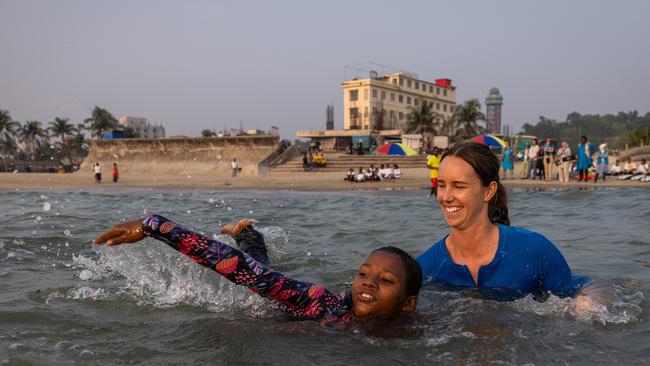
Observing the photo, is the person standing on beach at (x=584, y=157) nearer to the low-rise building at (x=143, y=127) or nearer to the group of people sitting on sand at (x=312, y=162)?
the group of people sitting on sand at (x=312, y=162)

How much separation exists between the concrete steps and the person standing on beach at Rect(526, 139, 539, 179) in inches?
496

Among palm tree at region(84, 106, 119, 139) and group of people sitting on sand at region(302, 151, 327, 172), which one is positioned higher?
palm tree at region(84, 106, 119, 139)

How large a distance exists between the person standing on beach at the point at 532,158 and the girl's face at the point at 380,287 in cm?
1863

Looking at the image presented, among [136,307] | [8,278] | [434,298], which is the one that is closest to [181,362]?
[136,307]

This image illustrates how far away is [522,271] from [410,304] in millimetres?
804

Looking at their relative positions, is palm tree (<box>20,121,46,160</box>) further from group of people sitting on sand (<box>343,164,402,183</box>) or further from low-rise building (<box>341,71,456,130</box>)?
group of people sitting on sand (<box>343,164,402,183</box>)

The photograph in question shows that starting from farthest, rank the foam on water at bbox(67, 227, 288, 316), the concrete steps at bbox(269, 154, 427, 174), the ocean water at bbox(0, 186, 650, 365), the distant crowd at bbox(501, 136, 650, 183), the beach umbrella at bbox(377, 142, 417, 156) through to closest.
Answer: the concrete steps at bbox(269, 154, 427, 174) < the beach umbrella at bbox(377, 142, 417, 156) < the distant crowd at bbox(501, 136, 650, 183) < the foam on water at bbox(67, 227, 288, 316) < the ocean water at bbox(0, 186, 650, 365)

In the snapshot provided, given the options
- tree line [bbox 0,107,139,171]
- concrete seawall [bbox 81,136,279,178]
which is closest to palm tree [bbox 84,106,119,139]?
tree line [bbox 0,107,139,171]

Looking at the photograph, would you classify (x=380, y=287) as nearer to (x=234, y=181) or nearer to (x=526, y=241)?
(x=526, y=241)

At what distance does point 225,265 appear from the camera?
3.17 m

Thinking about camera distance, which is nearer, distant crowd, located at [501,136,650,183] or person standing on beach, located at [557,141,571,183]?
person standing on beach, located at [557,141,571,183]

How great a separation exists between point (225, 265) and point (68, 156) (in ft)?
246

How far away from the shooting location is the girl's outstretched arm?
314 cm

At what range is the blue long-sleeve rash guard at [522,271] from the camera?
11.0 ft
